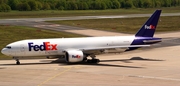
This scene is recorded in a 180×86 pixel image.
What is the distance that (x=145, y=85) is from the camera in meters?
34.2

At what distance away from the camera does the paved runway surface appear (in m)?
36.0

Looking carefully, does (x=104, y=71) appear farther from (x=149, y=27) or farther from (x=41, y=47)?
(x=149, y=27)

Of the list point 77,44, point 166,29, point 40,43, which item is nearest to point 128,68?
point 77,44

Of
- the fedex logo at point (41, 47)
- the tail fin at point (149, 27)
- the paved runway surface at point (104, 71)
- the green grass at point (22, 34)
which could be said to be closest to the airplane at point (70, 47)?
the fedex logo at point (41, 47)

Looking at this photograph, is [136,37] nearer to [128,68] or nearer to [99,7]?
[128,68]

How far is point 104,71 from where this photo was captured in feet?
138

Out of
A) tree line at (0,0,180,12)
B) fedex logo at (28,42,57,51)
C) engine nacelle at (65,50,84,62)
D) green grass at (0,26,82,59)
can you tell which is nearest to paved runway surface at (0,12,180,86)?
engine nacelle at (65,50,84,62)

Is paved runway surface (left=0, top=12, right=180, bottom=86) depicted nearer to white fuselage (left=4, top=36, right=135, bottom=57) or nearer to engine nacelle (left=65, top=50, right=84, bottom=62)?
engine nacelle (left=65, top=50, right=84, bottom=62)

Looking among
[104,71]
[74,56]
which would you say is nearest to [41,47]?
[74,56]

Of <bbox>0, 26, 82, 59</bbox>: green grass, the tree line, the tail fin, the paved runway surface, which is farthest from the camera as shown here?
the tree line

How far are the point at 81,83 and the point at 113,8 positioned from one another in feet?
512

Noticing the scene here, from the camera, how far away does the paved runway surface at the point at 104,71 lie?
36000 millimetres

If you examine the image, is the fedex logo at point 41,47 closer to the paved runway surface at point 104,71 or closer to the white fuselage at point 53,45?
the white fuselage at point 53,45

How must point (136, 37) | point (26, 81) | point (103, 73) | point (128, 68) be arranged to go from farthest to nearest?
point (136, 37), point (128, 68), point (103, 73), point (26, 81)
